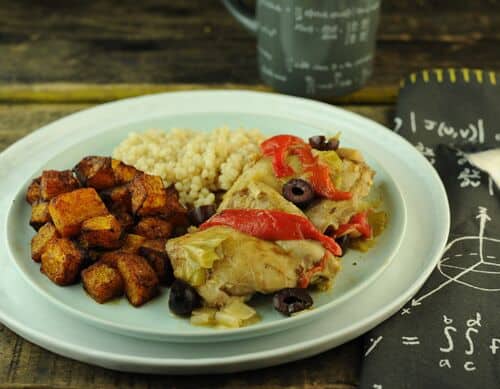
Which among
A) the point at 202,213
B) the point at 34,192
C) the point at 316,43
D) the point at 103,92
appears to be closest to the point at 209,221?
the point at 202,213

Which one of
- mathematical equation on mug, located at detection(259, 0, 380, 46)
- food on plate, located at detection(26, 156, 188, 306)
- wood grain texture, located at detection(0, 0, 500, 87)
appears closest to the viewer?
food on plate, located at detection(26, 156, 188, 306)

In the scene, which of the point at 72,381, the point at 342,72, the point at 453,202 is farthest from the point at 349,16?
the point at 72,381

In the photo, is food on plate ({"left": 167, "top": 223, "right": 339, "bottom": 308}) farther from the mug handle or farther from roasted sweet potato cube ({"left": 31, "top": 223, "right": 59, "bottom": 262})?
the mug handle

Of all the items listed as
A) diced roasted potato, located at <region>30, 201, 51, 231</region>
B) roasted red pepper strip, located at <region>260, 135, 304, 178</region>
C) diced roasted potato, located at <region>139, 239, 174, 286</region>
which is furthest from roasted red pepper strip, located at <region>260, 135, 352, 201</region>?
diced roasted potato, located at <region>30, 201, 51, 231</region>

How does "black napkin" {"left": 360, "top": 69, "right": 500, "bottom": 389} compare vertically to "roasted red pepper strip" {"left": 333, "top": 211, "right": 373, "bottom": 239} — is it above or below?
below

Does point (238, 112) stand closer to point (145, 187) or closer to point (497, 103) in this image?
point (145, 187)

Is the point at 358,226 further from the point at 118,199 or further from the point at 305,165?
the point at 118,199

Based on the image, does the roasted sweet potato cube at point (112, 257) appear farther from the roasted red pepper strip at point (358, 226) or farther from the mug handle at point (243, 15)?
the mug handle at point (243, 15)
